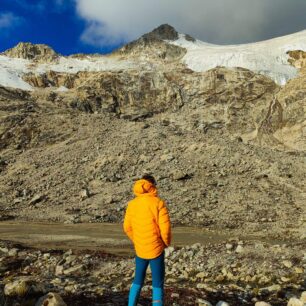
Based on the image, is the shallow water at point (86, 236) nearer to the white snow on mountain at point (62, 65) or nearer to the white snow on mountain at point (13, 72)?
the white snow on mountain at point (13, 72)

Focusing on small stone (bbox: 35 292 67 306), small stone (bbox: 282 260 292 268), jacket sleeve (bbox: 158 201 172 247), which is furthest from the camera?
small stone (bbox: 282 260 292 268)

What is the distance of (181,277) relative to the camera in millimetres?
11328

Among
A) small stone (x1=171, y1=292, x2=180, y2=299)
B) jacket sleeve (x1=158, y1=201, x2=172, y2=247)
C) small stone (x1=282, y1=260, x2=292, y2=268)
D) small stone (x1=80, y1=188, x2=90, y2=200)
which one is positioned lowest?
small stone (x1=282, y1=260, x2=292, y2=268)

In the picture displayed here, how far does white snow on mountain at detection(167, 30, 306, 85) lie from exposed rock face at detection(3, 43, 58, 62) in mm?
25516

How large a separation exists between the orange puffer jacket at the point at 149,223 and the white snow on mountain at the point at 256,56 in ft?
246

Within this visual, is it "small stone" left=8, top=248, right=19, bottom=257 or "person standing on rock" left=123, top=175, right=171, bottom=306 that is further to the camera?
"small stone" left=8, top=248, right=19, bottom=257

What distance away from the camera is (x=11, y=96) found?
56.4 metres

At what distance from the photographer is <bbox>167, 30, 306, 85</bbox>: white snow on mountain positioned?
7919cm

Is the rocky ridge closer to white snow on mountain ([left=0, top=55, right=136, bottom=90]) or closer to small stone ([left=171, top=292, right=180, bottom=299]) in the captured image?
small stone ([left=171, top=292, right=180, bottom=299])

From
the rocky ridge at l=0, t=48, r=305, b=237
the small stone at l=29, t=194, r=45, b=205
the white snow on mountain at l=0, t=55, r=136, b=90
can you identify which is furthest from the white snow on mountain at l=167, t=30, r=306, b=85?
the small stone at l=29, t=194, r=45, b=205

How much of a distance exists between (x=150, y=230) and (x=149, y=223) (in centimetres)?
10

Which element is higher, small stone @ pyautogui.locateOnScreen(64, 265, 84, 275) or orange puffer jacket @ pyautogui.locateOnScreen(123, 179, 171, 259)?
orange puffer jacket @ pyautogui.locateOnScreen(123, 179, 171, 259)

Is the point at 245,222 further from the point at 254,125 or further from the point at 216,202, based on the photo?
the point at 254,125

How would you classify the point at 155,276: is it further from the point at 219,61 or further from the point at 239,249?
the point at 219,61
